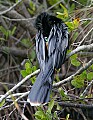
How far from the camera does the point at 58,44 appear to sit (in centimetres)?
280

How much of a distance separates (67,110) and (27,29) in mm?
901

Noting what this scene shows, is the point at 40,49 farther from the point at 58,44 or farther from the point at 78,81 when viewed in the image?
the point at 78,81

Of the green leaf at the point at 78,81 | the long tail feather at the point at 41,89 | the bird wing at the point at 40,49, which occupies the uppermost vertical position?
the bird wing at the point at 40,49

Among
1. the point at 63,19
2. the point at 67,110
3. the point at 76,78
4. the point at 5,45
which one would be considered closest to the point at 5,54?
the point at 5,45

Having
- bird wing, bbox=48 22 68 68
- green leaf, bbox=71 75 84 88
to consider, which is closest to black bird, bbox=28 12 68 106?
bird wing, bbox=48 22 68 68

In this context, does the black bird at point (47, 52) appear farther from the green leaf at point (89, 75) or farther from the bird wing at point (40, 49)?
the green leaf at point (89, 75)

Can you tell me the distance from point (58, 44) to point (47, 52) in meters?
0.11

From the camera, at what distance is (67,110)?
3996mm

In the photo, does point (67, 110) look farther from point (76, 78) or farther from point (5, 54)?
point (76, 78)

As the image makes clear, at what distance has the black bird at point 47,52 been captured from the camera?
2434mm

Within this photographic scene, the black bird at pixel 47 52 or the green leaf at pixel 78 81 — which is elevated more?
the black bird at pixel 47 52

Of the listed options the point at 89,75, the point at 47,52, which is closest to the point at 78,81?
the point at 89,75

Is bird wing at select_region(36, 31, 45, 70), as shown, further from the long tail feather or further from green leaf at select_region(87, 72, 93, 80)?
green leaf at select_region(87, 72, 93, 80)

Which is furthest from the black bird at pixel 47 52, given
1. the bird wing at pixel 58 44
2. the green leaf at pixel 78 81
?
the green leaf at pixel 78 81
